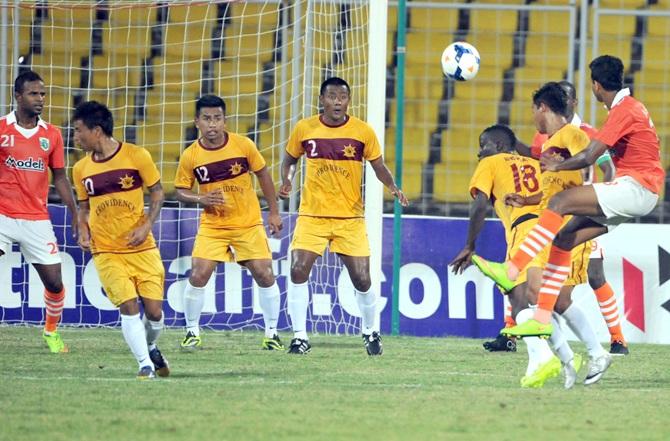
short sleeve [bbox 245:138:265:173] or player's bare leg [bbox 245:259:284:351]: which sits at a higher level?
short sleeve [bbox 245:138:265:173]

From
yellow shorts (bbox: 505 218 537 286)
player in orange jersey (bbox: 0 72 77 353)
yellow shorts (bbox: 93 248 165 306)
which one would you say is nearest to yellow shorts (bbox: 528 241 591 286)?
yellow shorts (bbox: 505 218 537 286)

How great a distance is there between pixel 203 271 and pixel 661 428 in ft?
18.1

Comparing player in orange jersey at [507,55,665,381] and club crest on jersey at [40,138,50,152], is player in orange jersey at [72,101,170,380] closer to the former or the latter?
club crest on jersey at [40,138,50,152]

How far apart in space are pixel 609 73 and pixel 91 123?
3.30 m

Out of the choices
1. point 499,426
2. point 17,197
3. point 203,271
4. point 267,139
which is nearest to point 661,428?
point 499,426

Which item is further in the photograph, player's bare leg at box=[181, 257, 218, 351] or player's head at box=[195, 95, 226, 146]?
player's bare leg at box=[181, 257, 218, 351]

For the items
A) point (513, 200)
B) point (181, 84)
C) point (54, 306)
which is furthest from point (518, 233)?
point (181, 84)

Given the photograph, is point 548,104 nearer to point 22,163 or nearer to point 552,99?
point 552,99

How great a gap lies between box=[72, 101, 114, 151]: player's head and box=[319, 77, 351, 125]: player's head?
2523 millimetres

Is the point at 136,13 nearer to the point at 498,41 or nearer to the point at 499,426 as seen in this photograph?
the point at 498,41

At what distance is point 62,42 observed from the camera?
1569 centimetres

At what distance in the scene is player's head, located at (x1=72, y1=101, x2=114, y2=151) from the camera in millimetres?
9234

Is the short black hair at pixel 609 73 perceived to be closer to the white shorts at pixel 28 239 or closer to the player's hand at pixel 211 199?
the player's hand at pixel 211 199

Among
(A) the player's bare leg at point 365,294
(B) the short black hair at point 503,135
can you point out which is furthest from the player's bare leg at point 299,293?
(B) the short black hair at point 503,135
